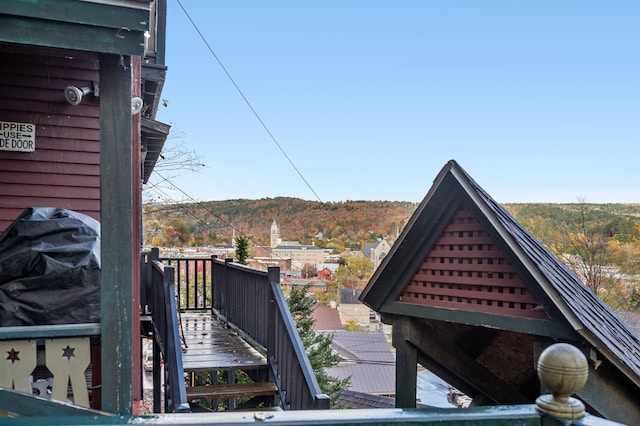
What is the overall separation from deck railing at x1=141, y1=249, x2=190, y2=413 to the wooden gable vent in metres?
2.89

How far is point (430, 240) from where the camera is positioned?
317 centimetres

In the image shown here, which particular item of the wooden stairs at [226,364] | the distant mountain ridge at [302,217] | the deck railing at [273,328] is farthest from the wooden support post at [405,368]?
the distant mountain ridge at [302,217]

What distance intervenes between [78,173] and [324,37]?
3058 inches

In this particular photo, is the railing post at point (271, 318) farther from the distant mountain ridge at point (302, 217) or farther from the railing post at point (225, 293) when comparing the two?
the distant mountain ridge at point (302, 217)

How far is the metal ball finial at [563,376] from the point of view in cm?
144

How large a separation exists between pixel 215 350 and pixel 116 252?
16.9 feet

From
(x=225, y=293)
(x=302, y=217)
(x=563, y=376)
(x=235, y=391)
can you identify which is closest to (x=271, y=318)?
(x=235, y=391)

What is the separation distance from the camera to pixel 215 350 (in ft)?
23.0

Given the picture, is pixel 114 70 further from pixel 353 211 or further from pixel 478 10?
pixel 478 10

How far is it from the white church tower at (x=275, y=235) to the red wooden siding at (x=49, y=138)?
25490 mm

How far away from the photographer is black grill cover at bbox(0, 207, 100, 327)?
9.61ft

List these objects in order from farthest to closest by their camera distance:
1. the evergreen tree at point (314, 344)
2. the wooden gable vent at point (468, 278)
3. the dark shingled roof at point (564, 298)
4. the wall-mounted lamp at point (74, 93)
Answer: the evergreen tree at point (314, 344) < the wall-mounted lamp at point (74, 93) < the wooden gable vent at point (468, 278) < the dark shingled roof at point (564, 298)

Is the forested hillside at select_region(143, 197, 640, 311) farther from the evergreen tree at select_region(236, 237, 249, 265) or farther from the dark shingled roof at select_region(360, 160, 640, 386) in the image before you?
the dark shingled roof at select_region(360, 160, 640, 386)

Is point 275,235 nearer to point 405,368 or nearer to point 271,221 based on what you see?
point 271,221
